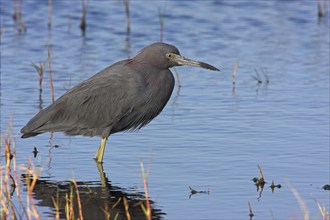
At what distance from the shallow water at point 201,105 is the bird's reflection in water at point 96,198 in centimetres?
2

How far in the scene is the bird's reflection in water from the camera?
7.11 meters

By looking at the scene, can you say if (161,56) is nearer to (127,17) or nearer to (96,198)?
(96,198)

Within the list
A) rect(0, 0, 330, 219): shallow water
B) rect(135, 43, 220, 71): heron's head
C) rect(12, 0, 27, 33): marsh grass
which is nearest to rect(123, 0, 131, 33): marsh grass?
rect(0, 0, 330, 219): shallow water

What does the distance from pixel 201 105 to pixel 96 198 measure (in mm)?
3609

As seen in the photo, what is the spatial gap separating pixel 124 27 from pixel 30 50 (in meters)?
2.48

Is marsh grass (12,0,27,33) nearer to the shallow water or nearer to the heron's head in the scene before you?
the shallow water

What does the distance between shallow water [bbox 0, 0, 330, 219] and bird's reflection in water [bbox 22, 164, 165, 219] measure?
25 millimetres

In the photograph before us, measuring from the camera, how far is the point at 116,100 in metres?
8.70

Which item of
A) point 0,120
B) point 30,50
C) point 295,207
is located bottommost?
point 295,207

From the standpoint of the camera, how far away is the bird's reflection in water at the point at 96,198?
7.11 m

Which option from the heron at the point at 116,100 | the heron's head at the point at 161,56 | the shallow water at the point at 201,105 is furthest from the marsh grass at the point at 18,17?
the heron's head at the point at 161,56

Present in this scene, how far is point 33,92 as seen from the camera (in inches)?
455

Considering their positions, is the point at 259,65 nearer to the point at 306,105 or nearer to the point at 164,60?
the point at 306,105

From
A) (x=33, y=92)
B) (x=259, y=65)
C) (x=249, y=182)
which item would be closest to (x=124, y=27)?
(x=259, y=65)
